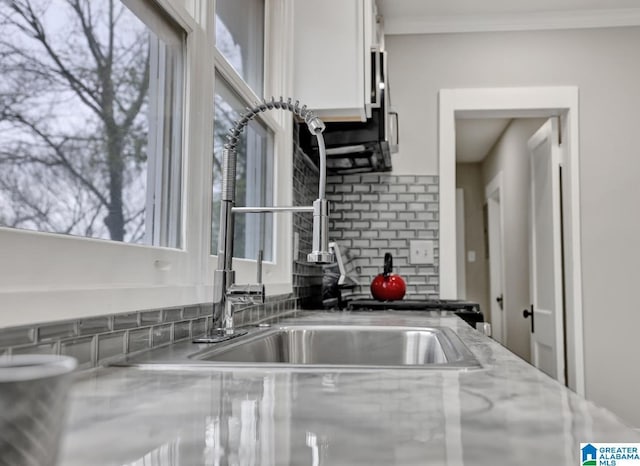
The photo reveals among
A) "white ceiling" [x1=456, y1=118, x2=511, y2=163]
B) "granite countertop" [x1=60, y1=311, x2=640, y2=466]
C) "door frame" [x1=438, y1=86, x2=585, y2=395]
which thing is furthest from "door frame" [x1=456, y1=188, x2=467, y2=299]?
"granite countertop" [x1=60, y1=311, x2=640, y2=466]

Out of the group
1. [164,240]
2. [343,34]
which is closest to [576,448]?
[164,240]

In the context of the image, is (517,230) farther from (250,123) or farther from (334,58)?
(250,123)

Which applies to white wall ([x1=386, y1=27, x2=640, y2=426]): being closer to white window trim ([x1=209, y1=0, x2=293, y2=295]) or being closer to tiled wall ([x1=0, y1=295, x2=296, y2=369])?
white window trim ([x1=209, y1=0, x2=293, y2=295])

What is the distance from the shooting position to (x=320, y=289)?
248 centimetres

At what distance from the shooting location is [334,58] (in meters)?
2.15

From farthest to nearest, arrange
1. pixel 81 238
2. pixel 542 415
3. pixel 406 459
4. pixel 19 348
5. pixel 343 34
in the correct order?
pixel 343 34, pixel 81 238, pixel 19 348, pixel 542 415, pixel 406 459

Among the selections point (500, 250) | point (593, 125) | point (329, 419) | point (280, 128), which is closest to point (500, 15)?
point (593, 125)

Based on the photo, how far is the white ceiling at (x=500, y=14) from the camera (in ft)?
9.93

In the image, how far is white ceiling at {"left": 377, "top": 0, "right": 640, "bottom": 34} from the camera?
303cm

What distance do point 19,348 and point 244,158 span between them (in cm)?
127

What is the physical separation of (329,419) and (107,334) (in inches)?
18.0

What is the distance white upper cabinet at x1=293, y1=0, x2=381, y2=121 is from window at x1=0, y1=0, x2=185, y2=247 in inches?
35.9

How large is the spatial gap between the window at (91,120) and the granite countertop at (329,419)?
0.28m

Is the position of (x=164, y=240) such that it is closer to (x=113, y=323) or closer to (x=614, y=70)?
(x=113, y=323)
